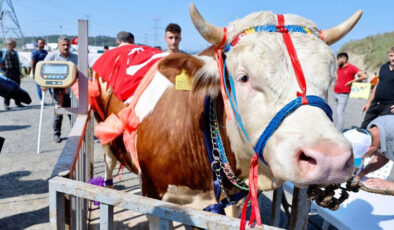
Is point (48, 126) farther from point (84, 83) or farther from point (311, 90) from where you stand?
point (311, 90)

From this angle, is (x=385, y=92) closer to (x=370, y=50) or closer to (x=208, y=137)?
(x=208, y=137)

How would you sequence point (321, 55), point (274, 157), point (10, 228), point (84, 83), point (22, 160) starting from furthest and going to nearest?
point (22, 160) → point (10, 228) → point (84, 83) → point (321, 55) → point (274, 157)

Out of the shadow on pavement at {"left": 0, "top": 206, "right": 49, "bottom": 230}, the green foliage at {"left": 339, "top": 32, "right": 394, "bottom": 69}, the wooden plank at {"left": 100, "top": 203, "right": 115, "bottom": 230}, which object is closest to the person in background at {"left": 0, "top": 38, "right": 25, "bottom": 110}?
the shadow on pavement at {"left": 0, "top": 206, "right": 49, "bottom": 230}

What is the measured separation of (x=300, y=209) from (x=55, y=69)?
6.14 ft

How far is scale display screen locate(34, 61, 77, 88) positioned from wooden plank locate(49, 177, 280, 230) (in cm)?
70

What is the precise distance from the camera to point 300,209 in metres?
2.04

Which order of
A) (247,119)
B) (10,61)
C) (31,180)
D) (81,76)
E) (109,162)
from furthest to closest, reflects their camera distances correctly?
(10,61) → (31,180) → (109,162) → (81,76) → (247,119)

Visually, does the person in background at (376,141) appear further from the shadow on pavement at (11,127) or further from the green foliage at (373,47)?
the green foliage at (373,47)

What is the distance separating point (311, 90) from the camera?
1.27m

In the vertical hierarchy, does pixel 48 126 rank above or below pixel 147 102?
below

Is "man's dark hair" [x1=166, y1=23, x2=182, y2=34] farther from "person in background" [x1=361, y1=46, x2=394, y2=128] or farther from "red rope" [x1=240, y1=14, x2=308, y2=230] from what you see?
"person in background" [x1=361, y1=46, x2=394, y2=128]

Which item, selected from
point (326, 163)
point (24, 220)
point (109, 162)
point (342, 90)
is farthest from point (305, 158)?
point (342, 90)

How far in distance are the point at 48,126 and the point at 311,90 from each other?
731 centimetres

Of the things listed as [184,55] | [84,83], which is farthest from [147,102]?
[184,55]
